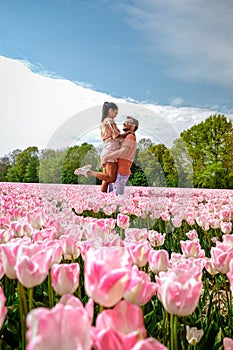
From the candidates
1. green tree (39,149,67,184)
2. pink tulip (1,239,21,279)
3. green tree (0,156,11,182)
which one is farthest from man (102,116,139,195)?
green tree (0,156,11,182)

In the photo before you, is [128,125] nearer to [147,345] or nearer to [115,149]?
[115,149]

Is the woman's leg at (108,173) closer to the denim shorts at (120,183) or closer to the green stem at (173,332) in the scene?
the denim shorts at (120,183)

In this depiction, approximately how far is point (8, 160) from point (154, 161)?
69.4 ft

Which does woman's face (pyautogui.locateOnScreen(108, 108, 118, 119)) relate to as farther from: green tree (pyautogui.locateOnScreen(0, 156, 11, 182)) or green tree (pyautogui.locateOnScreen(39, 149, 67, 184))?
green tree (pyautogui.locateOnScreen(0, 156, 11, 182))

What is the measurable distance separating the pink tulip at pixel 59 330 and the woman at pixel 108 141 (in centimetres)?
479

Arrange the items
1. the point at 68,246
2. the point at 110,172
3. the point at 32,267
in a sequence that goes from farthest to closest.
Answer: the point at 110,172, the point at 68,246, the point at 32,267

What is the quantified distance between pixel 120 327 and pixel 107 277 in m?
0.10

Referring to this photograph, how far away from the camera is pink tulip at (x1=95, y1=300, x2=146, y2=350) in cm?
64

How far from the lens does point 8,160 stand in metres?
26.0

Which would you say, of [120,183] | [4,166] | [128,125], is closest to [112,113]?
[128,125]

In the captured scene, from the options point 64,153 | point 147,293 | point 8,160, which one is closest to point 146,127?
point 64,153

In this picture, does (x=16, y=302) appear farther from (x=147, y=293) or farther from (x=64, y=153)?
(x=64, y=153)

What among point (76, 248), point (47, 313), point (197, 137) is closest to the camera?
point (47, 313)

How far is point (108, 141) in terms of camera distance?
17.9ft
